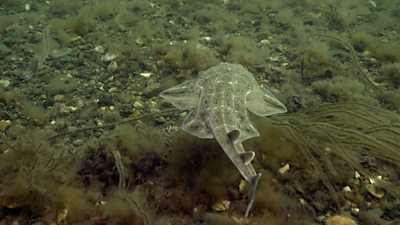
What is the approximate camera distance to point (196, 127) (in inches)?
153

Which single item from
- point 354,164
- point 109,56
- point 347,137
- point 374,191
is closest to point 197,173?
point 354,164

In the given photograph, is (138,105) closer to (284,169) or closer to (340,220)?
(284,169)

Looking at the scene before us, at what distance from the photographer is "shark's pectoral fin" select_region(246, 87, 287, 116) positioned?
14.8 ft

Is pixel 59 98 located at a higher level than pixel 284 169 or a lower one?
lower

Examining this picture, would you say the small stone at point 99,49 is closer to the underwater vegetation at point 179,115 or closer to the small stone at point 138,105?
the underwater vegetation at point 179,115

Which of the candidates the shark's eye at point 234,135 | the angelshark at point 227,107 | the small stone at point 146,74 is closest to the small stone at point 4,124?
the small stone at point 146,74

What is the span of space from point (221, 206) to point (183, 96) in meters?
1.67

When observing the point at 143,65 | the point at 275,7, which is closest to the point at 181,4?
the point at 275,7

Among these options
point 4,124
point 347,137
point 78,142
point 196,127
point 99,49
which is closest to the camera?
point 196,127

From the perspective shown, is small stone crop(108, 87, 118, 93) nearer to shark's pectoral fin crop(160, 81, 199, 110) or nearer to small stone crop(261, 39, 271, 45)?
shark's pectoral fin crop(160, 81, 199, 110)

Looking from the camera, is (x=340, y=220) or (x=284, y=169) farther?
(x=284, y=169)

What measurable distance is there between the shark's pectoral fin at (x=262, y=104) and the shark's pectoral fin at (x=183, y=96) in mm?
778

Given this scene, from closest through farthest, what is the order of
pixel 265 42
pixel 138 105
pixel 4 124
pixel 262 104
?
1. pixel 262 104
2. pixel 4 124
3. pixel 138 105
4. pixel 265 42

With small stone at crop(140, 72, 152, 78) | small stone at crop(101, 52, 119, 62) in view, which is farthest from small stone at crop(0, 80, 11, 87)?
small stone at crop(140, 72, 152, 78)
